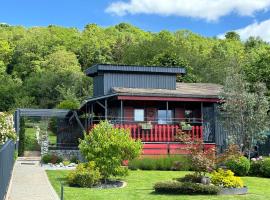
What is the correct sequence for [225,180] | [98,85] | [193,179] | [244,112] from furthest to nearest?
[98,85] < [244,112] < [193,179] < [225,180]

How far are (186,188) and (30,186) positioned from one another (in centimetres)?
538

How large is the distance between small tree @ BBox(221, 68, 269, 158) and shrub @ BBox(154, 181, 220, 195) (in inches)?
400

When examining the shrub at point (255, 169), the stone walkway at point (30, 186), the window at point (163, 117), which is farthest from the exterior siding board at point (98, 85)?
the shrub at point (255, 169)

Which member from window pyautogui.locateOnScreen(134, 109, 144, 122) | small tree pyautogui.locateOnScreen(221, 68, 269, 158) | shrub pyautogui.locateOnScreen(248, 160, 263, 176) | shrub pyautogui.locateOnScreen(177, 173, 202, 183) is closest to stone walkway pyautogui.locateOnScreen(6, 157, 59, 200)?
shrub pyautogui.locateOnScreen(177, 173, 202, 183)

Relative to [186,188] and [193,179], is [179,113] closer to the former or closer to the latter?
[193,179]

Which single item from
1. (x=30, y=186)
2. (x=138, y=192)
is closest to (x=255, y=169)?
(x=138, y=192)

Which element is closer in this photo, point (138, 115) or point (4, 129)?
point (4, 129)

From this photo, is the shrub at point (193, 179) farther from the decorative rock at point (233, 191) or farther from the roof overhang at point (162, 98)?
the roof overhang at point (162, 98)

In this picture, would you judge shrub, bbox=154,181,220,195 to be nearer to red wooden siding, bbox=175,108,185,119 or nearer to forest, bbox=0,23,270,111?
red wooden siding, bbox=175,108,185,119

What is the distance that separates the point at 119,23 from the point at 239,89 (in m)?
69.1

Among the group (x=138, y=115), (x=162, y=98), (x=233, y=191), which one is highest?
(x=162, y=98)

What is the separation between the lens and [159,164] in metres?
23.8

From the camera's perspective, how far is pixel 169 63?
1965 inches

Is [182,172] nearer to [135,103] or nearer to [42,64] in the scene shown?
[135,103]
